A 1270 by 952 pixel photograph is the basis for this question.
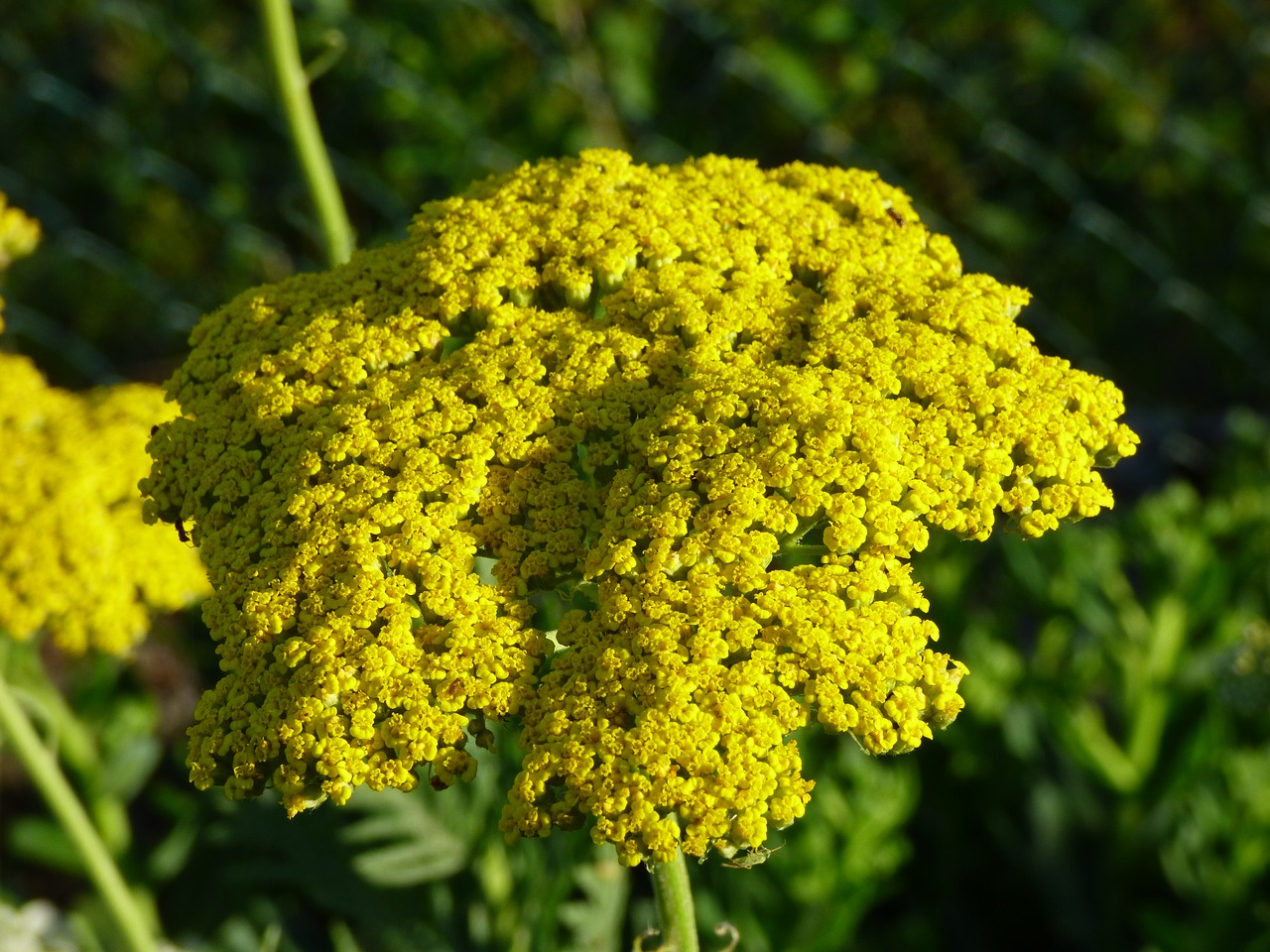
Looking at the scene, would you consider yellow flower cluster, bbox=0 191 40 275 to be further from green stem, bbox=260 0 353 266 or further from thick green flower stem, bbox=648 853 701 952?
thick green flower stem, bbox=648 853 701 952

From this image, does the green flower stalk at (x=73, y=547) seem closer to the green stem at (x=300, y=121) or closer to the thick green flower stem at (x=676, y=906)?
the green stem at (x=300, y=121)

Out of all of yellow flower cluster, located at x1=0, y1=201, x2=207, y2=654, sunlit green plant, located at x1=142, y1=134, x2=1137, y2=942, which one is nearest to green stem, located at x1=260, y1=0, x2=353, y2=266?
yellow flower cluster, located at x1=0, y1=201, x2=207, y2=654

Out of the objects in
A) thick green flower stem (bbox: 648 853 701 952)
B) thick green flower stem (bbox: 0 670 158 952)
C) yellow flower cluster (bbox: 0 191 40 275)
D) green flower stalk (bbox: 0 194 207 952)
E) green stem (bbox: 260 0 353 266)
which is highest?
green stem (bbox: 260 0 353 266)

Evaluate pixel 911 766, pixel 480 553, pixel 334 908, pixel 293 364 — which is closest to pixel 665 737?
pixel 480 553

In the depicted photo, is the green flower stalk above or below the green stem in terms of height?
below

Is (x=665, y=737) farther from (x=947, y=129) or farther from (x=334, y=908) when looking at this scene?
(x=947, y=129)

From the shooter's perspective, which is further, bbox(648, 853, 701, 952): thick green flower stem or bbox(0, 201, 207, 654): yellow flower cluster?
bbox(0, 201, 207, 654): yellow flower cluster
